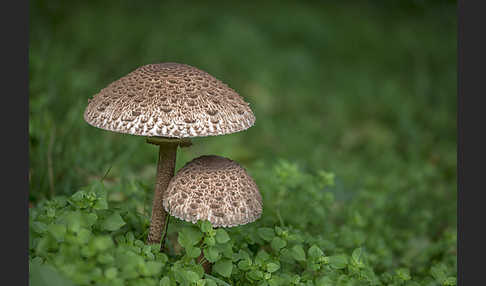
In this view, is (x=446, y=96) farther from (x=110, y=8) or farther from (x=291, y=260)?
(x=110, y=8)

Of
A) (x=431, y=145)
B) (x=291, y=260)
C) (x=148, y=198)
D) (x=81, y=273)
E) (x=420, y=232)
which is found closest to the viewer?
(x=81, y=273)

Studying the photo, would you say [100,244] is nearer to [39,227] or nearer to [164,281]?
[164,281]

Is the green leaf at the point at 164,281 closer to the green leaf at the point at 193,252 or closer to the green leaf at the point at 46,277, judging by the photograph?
the green leaf at the point at 193,252

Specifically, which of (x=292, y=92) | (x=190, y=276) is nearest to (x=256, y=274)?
(x=190, y=276)

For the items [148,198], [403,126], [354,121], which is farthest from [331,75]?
[148,198]

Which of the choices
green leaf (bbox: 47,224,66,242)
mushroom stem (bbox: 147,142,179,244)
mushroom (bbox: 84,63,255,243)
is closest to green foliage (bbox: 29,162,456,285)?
green leaf (bbox: 47,224,66,242)

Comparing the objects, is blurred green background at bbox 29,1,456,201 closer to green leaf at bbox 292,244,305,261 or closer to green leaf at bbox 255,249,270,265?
green leaf at bbox 255,249,270,265
